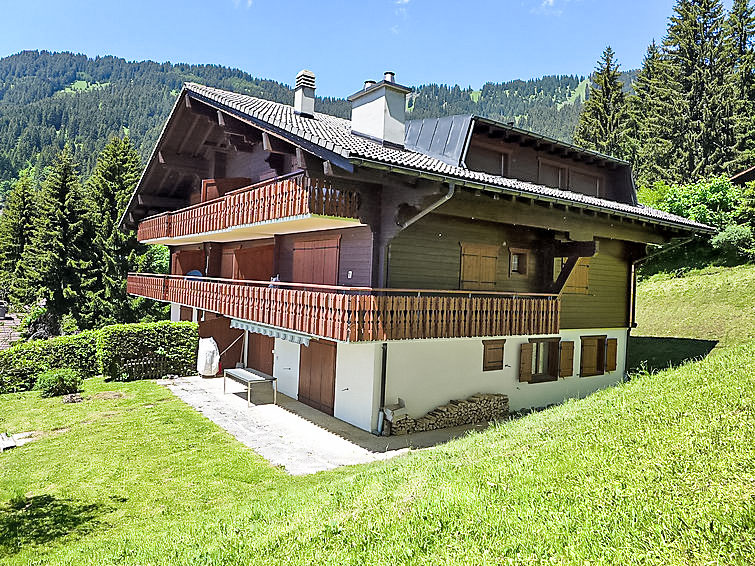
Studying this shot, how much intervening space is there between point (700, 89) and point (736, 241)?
→ 1758 centimetres

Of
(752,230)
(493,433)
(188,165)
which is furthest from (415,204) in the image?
(752,230)

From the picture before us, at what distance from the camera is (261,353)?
757 inches

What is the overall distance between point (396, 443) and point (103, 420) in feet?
25.0

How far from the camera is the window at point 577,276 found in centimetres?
1606

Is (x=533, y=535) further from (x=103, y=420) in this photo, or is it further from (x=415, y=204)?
(x=103, y=420)

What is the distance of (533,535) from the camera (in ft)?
15.9

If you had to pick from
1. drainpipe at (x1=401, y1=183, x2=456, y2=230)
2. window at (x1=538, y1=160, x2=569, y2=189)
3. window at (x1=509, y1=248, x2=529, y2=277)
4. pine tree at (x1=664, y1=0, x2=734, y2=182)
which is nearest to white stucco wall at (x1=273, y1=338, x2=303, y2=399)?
drainpipe at (x1=401, y1=183, x2=456, y2=230)

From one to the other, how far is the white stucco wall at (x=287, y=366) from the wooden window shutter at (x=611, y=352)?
10.2 m

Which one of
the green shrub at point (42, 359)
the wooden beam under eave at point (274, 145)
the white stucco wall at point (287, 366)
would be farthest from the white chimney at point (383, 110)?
the green shrub at point (42, 359)

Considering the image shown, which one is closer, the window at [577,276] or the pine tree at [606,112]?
the window at [577,276]

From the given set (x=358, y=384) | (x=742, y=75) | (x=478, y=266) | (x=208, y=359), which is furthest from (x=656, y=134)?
(x=208, y=359)

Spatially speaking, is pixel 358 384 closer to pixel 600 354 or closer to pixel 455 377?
pixel 455 377

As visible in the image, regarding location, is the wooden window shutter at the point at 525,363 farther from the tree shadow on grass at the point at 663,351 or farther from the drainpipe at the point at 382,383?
the drainpipe at the point at 382,383

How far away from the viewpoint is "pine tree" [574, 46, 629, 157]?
42969 millimetres
